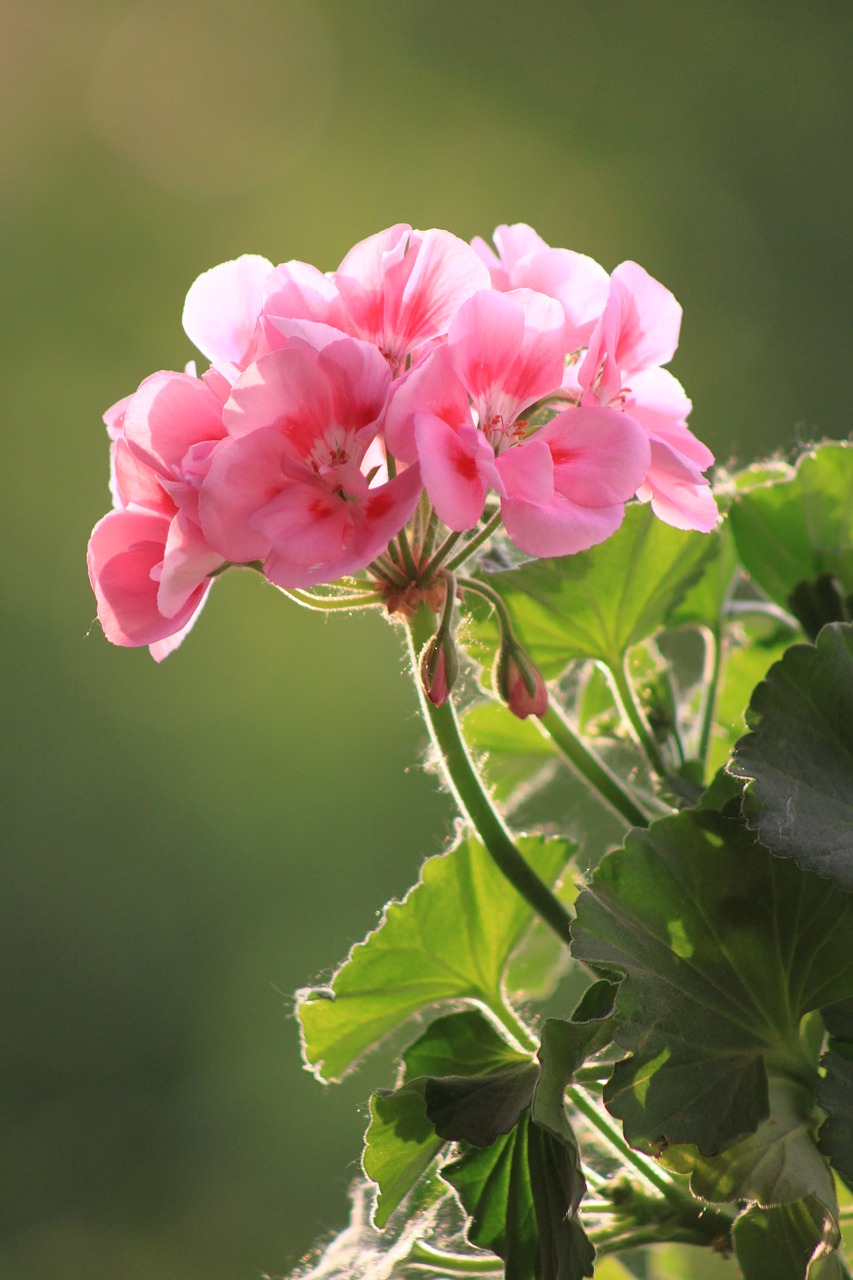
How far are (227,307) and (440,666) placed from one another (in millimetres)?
165

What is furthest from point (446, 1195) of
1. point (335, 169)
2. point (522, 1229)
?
point (335, 169)

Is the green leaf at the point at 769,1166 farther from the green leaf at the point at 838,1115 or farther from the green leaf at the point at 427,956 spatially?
the green leaf at the point at 427,956

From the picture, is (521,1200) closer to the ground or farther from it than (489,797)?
closer to the ground

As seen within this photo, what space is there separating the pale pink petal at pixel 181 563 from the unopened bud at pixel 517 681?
0.12 m

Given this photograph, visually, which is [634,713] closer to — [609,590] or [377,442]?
[609,590]

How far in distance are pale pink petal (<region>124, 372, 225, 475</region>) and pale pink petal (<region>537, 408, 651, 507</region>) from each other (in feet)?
0.37

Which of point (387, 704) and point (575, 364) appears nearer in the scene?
point (575, 364)

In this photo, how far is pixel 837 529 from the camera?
70cm

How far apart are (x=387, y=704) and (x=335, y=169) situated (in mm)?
1949

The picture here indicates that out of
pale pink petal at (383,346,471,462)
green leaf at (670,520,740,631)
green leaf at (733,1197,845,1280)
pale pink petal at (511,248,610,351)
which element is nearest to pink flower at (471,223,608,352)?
pale pink petal at (511,248,610,351)

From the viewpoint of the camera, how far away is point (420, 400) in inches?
16.4

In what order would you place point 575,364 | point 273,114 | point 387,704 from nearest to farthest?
point 575,364 < point 387,704 < point 273,114

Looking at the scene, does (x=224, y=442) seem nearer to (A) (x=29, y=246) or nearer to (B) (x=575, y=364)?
(B) (x=575, y=364)

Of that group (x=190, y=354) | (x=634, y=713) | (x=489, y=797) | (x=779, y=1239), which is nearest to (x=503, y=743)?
(x=634, y=713)
